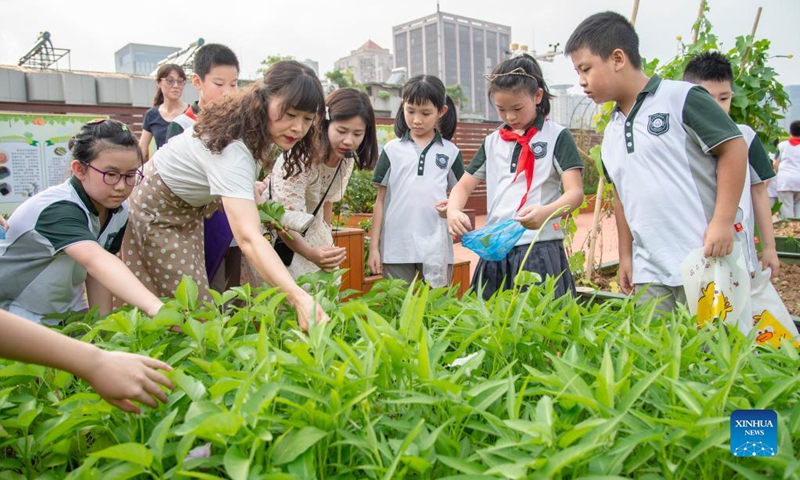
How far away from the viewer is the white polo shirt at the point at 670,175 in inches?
85.7

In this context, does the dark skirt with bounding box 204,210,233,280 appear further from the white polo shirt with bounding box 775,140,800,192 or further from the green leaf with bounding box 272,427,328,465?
the white polo shirt with bounding box 775,140,800,192

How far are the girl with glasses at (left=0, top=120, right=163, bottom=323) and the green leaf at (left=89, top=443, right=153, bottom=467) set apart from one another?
1.09 metres

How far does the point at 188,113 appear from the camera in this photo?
357 centimetres

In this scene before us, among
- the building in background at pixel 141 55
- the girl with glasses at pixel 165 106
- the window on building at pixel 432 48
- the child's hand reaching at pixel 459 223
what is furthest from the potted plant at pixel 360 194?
the window on building at pixel 432 48

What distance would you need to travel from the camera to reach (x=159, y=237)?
2332mm

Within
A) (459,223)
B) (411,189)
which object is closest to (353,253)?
(411,189)

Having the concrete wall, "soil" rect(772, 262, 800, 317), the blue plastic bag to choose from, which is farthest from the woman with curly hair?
the concrete wall

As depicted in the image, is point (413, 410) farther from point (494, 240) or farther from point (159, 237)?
point (159, 237)

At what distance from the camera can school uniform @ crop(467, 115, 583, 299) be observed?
270 centimetres

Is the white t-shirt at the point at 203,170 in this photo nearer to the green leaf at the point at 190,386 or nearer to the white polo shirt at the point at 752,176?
the green leaf at the point at 190,386

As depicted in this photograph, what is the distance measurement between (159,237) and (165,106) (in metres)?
2.51

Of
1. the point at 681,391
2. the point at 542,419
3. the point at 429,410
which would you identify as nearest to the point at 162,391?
the point at 429,410

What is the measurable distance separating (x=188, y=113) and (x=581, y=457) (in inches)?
127

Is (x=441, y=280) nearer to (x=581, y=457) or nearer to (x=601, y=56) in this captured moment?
(x=601, y=56)
